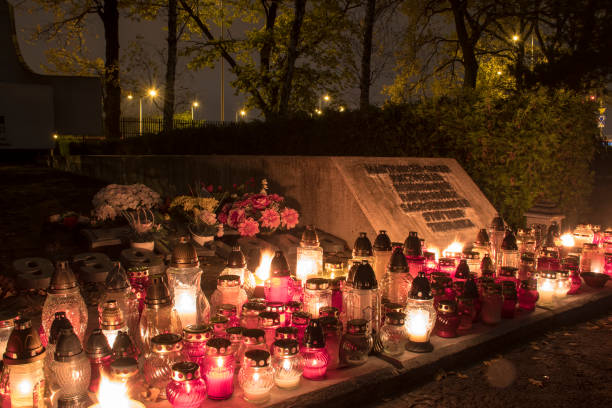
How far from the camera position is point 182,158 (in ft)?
30.3

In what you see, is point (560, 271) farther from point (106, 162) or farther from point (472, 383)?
point (106, 162)

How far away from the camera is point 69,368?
2.32 m

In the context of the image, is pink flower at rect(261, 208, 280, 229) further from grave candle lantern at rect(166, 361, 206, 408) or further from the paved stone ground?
grave candle lantern at rect(166, 361, 206, 408)

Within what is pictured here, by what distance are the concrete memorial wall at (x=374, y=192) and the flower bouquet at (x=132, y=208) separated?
176 cm

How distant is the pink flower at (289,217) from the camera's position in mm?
6602

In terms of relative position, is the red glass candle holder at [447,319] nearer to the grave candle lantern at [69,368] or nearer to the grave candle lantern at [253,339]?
the grave candle lantern at [253,339]

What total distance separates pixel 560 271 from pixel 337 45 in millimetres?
17905

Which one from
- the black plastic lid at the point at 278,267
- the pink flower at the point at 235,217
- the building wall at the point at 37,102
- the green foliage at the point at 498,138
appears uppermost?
the building wall at the point at 37,102

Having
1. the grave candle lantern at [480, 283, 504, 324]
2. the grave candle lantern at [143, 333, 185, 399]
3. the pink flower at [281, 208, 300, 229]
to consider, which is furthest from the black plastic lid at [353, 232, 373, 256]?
the pink flower at [281, 208, 300, 229]

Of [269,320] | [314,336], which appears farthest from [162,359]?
[314,336]

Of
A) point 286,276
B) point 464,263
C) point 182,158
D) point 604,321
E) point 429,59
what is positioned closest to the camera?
point 286,276

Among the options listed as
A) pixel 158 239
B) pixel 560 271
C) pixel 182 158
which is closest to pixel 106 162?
pixel 182 158

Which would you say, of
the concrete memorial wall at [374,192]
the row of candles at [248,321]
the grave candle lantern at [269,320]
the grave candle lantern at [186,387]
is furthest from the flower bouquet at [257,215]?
the grave candle lantern at [186,387]

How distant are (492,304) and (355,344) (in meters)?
1.48
